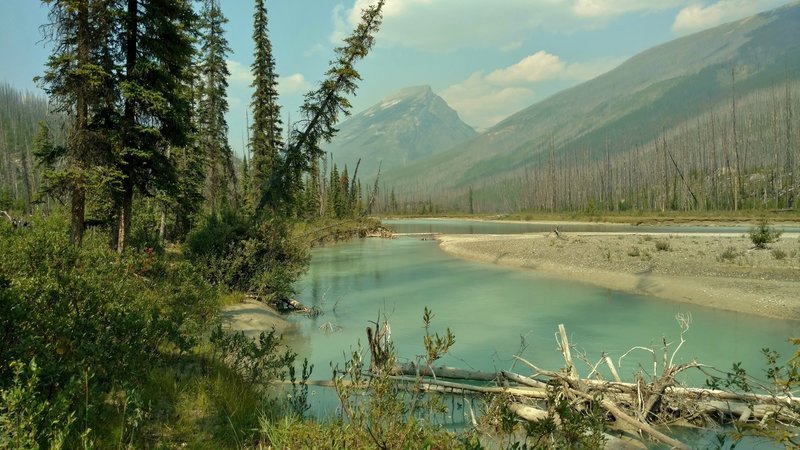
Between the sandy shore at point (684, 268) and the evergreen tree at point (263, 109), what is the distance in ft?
59.1

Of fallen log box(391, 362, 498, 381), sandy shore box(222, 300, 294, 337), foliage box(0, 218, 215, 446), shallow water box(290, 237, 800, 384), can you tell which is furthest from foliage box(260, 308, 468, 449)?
sandy shore box(222, 300, 294, 337)

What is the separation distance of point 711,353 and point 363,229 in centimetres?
4243

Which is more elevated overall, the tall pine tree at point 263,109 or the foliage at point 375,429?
the tall pine tree at point 263,109

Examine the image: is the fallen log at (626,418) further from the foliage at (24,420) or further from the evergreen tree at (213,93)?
the evergreen tree at (213,93)

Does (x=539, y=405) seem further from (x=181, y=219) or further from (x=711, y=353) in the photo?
(x=181, y=219)

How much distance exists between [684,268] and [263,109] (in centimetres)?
2984

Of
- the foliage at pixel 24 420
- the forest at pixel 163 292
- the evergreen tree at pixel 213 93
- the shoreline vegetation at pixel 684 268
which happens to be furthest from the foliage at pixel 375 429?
the evergreen tree at pixel 213 93

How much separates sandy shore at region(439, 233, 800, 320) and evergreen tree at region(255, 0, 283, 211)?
1801 centimetres

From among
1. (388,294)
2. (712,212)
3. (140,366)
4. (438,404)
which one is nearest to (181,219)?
(388,294)

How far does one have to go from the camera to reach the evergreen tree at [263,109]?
32.5 metres

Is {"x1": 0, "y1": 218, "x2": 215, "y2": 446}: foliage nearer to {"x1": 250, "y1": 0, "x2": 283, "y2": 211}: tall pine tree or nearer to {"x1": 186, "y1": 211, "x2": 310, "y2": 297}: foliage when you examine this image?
{"x1": 186, "y1": 211, "x2": 310, "y2": 297}: foliage

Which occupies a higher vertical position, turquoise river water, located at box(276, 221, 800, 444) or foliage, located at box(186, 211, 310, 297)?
foliage, located at box(186, 211, 310, 297)

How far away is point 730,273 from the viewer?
857 inches

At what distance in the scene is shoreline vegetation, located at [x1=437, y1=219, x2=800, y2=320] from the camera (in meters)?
17.7
